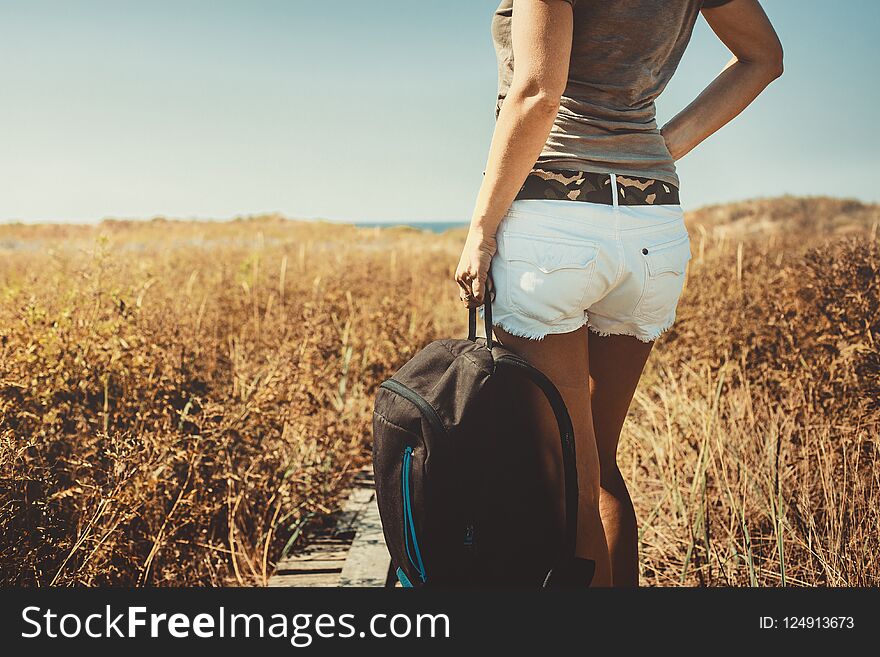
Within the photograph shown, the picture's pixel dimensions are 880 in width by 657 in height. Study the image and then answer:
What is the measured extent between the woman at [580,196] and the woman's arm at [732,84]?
23 centimetres

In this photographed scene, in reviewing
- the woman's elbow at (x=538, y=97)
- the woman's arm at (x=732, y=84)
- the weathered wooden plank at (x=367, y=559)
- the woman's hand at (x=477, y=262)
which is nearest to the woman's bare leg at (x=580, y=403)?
the woman's hand at (x=477, y=262)

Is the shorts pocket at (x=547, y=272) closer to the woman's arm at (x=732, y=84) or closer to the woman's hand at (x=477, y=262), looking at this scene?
the woman's hand at (x=477, y=262)

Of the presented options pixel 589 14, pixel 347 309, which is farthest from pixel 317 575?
pixel 347 309

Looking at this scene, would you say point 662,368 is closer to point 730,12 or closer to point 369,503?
point 369,503

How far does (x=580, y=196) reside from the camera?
4.54 ft

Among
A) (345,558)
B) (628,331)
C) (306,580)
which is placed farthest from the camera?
(345,558)

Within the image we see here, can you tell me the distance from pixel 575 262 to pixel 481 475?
46cm

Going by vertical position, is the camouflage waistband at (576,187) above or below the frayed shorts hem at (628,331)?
above

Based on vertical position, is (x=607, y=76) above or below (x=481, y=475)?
above

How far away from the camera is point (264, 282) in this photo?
17.8ft

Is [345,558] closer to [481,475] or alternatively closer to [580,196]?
[481,475]

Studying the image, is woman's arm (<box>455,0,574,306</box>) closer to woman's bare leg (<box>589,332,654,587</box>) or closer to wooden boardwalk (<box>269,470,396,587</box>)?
woman's bare leg (<box>589,332,654,587</box>)

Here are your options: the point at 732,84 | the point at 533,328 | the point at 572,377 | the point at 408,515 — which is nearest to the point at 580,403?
the point at 572,377

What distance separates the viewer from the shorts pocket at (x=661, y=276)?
1441 millimetres
